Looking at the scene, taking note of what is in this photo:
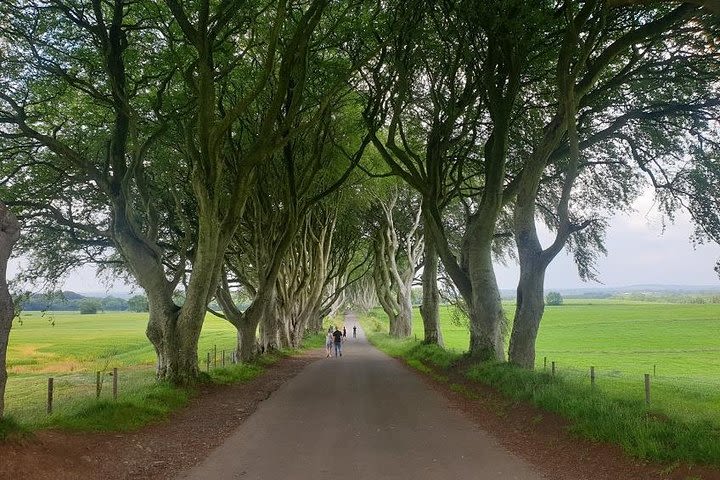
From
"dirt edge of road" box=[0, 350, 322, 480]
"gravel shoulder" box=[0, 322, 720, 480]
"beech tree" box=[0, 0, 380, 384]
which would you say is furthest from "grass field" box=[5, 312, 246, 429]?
"beech tree" box=[0, 0, 380, 384]

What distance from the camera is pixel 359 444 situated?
822 cm

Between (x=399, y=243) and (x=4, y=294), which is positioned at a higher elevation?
(x=399, y=243)

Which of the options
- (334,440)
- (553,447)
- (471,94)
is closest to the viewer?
(553,447)

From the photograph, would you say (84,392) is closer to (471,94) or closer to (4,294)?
(4,294)

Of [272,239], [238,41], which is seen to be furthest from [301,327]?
[238,41]

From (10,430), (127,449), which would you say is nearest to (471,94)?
(127,449)

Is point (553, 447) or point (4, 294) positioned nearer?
point (4, 294)

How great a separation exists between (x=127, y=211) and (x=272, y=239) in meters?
9.06

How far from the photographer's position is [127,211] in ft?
43.8

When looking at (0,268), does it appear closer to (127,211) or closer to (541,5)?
(127,211)

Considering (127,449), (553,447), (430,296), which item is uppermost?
(430,296)

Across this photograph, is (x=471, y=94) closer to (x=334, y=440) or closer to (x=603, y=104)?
(x=603, y=104)

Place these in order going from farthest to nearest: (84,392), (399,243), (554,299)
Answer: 1. (554,299)
2. (399,243)
3. (84,392)

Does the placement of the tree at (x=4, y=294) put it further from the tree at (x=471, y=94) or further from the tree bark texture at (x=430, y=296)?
the tree bark texture at (x=430, y=296)
